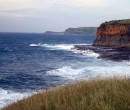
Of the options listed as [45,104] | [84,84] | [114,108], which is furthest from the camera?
[84,84]

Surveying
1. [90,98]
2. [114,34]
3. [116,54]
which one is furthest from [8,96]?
[114,34]

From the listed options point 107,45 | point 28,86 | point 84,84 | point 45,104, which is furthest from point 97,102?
point 107,45

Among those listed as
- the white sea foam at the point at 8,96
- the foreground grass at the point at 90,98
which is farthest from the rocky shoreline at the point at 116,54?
the foreground grass at the point at 90,98

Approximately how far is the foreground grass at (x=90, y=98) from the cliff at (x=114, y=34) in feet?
222

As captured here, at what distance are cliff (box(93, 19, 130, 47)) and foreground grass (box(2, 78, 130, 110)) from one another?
2666 inches

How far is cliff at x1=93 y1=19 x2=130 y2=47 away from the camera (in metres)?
81.7

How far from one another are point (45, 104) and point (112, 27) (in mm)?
81919

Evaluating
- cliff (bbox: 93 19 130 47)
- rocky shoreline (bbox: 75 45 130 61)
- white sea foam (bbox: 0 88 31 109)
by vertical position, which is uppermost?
cliff (bbox: 93 19 130 47)

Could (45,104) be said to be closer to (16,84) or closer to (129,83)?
(129,83)

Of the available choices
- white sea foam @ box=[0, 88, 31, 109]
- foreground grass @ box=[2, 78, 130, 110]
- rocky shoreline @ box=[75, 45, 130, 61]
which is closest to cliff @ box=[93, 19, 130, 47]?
rocky shoreline @ box=[75, 45, 130, 61]

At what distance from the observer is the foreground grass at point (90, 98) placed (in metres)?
8.21

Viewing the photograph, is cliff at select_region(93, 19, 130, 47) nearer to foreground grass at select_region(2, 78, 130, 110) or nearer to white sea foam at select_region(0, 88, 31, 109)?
white sea foam at select_region(0, 88, 31, 109)

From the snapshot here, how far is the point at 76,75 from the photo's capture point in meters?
36.3

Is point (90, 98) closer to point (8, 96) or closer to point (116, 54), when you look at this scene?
point (8, 96)
